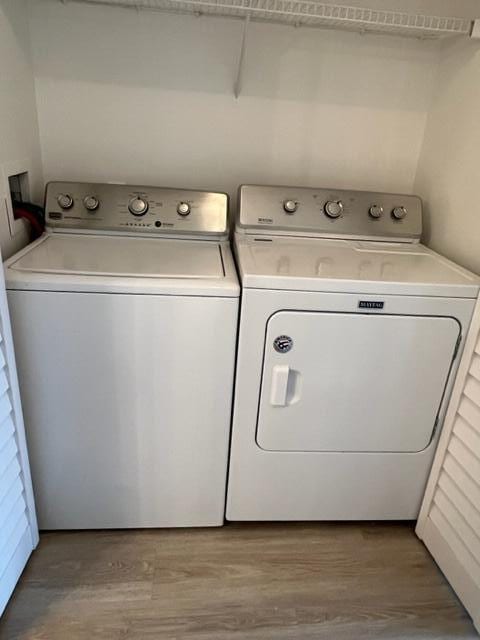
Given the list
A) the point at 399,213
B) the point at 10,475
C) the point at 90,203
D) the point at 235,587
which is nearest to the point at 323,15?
the point at 399,213

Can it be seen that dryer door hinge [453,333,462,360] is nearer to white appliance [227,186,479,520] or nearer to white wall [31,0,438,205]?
white appliance [227,186,479,520]

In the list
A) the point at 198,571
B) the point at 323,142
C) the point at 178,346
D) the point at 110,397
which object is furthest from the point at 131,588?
the point at 323,142

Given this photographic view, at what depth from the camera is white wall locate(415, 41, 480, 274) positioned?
5.17ft

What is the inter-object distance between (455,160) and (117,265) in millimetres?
1275

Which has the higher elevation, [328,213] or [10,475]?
[328,213]

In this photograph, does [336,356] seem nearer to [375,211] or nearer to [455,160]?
[375,211]

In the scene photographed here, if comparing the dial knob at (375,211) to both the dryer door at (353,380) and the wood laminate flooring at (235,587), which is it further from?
the wood laminate flooring at (235,587)

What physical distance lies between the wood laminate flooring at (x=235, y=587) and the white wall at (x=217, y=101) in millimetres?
1407

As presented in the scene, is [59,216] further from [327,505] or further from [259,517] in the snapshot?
[327,505]

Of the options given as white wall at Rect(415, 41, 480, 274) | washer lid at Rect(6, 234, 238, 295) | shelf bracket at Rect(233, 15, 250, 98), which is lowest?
washer lid at Rect(6, 234, 238, 295)

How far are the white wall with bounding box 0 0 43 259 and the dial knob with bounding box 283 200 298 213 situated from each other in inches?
37.5

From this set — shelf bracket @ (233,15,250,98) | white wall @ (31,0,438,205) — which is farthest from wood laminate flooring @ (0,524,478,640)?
shelf bracket @ (233,15,250,98)

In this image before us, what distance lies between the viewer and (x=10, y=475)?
1.26 meters

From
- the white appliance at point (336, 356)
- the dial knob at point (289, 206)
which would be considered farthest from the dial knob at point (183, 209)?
the dial knob at point (289, 206)
